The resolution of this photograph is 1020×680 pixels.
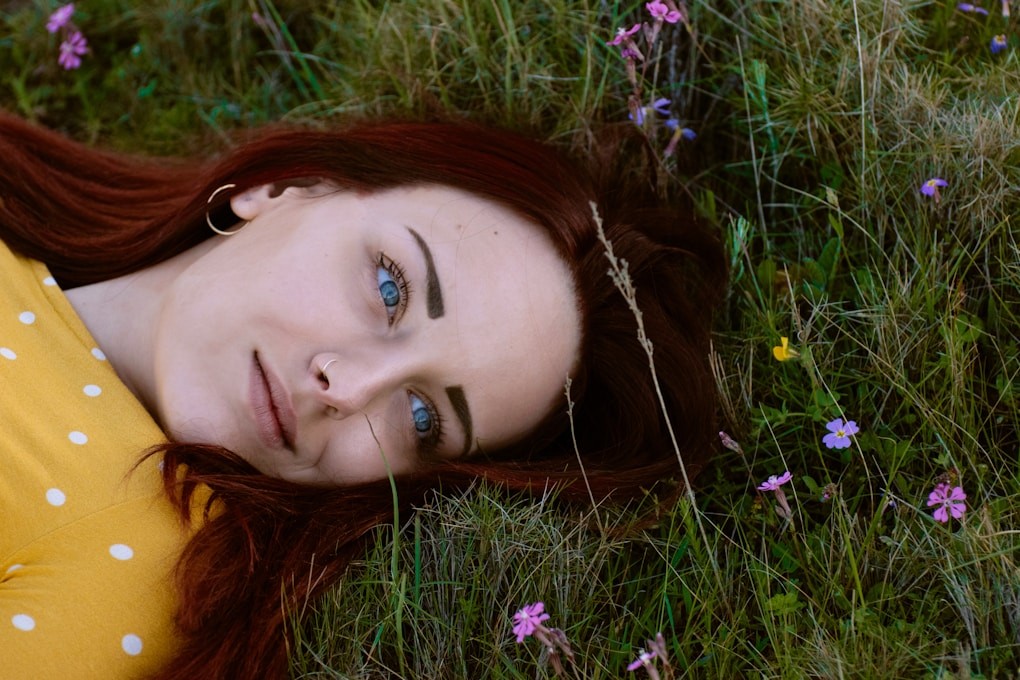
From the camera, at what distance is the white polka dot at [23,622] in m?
2.29

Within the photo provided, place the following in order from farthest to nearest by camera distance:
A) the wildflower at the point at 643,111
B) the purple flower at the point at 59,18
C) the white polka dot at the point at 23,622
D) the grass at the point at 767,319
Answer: the purple flower at the point at 59,18, the wildflower at the point at 643,111, the grass at the point at 767,319, the white polka dot at the point at 23,622

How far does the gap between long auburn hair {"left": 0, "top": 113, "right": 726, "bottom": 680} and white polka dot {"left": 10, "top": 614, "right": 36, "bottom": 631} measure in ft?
1.15

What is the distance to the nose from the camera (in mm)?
2518

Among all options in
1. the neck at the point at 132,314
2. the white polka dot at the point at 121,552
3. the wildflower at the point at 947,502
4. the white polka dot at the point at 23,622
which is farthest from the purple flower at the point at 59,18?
the wildflower at the point at 947,502

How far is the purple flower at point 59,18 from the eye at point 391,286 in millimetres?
2165

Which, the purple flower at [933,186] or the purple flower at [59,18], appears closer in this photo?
the purple flower at [933,186]

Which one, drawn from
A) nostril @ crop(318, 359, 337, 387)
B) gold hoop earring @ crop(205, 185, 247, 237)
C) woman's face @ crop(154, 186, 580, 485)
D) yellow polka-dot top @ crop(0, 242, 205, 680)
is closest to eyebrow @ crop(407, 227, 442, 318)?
woman's face @ crop(154, 186, 580, 485)

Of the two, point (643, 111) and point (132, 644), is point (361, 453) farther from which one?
point (643, 111)

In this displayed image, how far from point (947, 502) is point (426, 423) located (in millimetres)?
1219

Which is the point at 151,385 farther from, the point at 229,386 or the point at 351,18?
the point at 351,18

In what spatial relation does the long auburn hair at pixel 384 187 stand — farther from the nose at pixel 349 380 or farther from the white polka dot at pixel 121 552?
the nose at pixel 349 380

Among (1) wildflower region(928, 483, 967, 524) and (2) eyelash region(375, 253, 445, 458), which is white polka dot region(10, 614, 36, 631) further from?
(1) wildflower region(928, 483, 967, 524)

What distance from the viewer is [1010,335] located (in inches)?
111

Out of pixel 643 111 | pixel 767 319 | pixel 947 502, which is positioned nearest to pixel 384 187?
pixel 643 111
